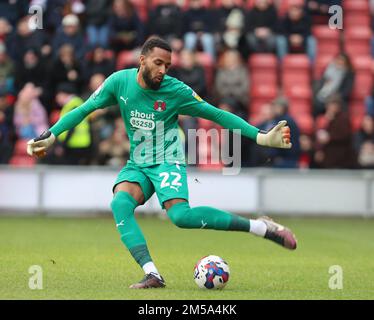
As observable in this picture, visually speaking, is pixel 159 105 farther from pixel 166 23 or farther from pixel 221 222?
pixel 166 23

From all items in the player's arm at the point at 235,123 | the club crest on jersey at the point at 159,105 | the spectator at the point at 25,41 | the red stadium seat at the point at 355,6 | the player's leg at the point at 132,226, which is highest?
the red stadium seat at the point at 355,6

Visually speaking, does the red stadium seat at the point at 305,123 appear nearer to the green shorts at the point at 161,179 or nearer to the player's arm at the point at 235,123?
the player's arm at the point at 235,123

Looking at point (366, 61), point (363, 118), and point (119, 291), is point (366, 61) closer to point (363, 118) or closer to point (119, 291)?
point (363, 118)

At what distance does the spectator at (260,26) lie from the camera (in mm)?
22484

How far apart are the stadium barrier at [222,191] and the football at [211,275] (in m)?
9.71

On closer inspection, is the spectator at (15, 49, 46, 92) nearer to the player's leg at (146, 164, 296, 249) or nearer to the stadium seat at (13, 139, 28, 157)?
the stadium seat at (13, 139, 28, 157)

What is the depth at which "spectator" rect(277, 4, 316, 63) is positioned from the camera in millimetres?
22359

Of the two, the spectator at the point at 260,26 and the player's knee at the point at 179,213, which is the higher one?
the spectator at the point at 260,26

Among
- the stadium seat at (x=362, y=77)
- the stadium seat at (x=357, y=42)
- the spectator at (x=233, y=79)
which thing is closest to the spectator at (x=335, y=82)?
the stadium seat at (x=362, y=77)

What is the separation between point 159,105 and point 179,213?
3.39 ft

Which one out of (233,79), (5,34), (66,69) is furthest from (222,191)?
(5,34)

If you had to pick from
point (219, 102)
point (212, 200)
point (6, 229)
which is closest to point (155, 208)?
point (212, 200)

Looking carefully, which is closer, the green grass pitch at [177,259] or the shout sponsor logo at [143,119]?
the green grass pitch at [177,259]
